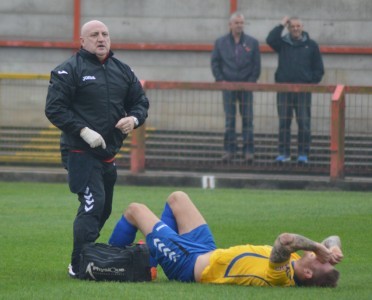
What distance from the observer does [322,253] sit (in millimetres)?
8992

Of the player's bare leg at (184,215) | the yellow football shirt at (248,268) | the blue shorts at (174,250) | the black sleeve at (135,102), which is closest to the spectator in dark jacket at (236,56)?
the black sleeve at (135,102)

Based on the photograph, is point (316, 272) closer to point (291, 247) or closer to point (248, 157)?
point (291, 247)

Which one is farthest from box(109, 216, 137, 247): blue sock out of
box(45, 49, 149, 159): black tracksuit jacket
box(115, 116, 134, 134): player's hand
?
box(115, 116, 134, 134): player's hand

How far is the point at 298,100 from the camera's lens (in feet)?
62.5

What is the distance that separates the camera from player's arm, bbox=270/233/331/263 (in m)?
8.79

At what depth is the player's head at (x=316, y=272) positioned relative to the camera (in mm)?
9203

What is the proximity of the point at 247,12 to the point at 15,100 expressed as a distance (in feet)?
16.4

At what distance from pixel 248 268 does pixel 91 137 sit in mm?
1604

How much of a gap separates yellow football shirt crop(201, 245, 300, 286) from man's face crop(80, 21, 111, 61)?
1878mm

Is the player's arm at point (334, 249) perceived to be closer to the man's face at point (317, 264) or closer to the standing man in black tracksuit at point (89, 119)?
the man's face at point (317, 264)

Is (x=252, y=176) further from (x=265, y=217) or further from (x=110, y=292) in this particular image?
(x=110, y=292)

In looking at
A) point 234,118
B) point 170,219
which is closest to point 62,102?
point 170,219

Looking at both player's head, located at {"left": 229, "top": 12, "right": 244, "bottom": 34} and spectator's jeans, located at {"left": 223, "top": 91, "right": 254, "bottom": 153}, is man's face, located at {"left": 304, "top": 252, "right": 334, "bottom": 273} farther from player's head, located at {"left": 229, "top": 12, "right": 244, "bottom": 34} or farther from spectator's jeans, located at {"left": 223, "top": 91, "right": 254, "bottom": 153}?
player's head, located at {"left": 229, "top": 12, "right": 244, "bottom": 34}

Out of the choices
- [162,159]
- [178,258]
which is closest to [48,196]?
[162,159]
